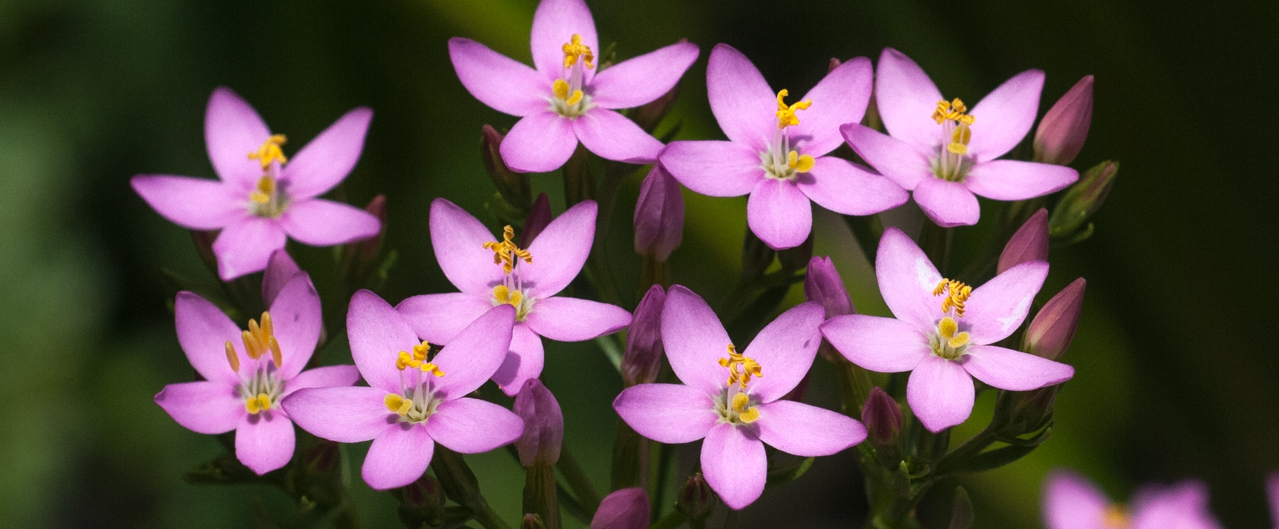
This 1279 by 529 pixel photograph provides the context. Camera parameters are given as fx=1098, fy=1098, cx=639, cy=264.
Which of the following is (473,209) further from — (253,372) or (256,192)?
(253,372)

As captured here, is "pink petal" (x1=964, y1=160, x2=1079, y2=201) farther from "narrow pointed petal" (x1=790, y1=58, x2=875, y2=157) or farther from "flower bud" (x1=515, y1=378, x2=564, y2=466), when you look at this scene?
"flower bud" (x1=515, y1=378, x2=564, y2=466)

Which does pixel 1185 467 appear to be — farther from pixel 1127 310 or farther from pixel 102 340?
pixel 102 340

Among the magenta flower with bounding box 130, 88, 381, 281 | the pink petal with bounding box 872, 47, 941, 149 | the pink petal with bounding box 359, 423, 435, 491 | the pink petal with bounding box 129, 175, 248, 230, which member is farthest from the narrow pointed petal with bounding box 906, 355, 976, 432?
the pink petal with bounding box 129, 175, 248, 230

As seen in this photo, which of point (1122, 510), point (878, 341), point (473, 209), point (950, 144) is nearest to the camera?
point (878, 341)

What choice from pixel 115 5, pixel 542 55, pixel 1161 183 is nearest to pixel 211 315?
pixel 542 55

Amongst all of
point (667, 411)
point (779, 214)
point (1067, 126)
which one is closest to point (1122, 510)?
point (1067, 126)
